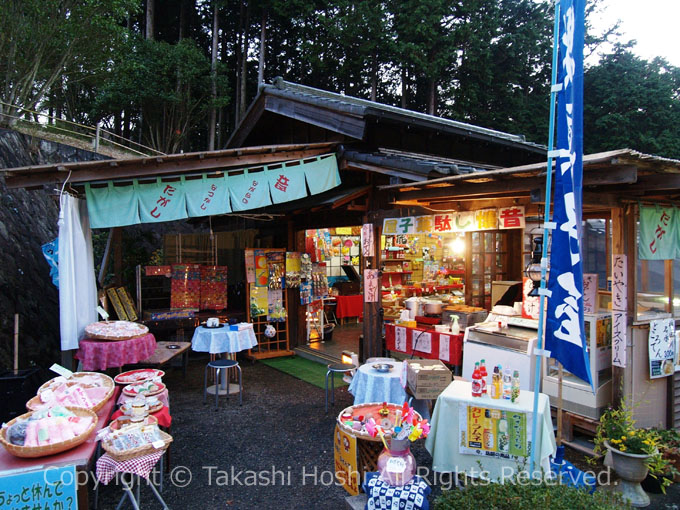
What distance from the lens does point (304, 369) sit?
10.2 meters

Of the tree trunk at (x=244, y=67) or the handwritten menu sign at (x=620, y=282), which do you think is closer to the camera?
the handwritten menu sign at (x=620, y=282)

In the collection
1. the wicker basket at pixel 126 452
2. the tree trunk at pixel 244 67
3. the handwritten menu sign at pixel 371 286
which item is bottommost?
the wicker basket at pixel 126 452

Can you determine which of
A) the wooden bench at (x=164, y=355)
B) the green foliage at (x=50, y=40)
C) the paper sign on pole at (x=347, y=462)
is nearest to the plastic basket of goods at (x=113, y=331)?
the wooden bench at (x=164, y=355)

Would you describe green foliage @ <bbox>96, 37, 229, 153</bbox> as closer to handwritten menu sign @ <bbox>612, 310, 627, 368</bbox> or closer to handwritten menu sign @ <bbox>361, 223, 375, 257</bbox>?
handwritten menu sign @ <bbox>361, 223, 375, 257</bbox>

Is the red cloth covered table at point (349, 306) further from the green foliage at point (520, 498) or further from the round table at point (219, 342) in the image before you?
the green foliage at point (520, 498)

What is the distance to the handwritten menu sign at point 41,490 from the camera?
363cm

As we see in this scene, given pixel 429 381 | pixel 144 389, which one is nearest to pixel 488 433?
pixel 429 381

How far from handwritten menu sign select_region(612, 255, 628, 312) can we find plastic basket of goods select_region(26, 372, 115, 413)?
6.80m

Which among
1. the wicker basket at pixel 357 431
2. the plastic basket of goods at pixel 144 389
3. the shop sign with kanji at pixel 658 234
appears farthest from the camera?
the shop sign with kanji at pixel 658 234

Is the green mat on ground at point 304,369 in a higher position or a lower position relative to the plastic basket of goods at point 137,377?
lower

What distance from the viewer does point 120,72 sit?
69.4 ft

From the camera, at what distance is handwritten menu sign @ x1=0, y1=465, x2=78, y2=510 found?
11.9 ft

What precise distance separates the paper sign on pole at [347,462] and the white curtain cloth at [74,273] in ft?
15.9

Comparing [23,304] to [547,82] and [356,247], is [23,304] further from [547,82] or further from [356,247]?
[547,82]
